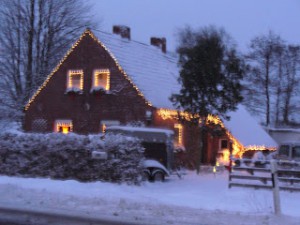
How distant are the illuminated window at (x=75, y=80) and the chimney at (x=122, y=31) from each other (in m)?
4.20

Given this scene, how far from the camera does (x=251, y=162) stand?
64.9 feet

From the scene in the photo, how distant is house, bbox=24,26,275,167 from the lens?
3067cm

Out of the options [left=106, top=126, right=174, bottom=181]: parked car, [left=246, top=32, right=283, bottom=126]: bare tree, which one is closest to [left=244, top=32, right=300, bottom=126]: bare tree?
[left=246, top=32, right=283, bottom=126]: bare tree

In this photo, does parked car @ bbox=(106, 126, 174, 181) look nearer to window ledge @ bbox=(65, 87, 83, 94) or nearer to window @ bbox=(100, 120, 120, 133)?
window @ bbox=(100, 120, 120, 133)

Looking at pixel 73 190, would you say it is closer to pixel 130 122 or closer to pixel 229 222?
pixel 229 222

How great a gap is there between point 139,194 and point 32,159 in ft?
17.1

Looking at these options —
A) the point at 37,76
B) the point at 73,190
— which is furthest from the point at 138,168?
the point at 37,76

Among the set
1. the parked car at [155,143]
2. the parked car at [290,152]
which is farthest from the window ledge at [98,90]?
the parked car at [290,152]

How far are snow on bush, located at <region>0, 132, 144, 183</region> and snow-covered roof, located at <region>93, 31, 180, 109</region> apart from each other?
1084 cm

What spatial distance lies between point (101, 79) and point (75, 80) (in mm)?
1922

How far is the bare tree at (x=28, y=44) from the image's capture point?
41.9 m

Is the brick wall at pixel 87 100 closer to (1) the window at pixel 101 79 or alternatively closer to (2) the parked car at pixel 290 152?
(1) the window at pixel 101 79

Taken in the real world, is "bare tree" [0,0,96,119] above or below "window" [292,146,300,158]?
above

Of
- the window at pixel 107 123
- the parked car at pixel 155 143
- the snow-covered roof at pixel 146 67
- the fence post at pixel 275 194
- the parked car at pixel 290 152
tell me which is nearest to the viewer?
the fence post at pixel 275 194
